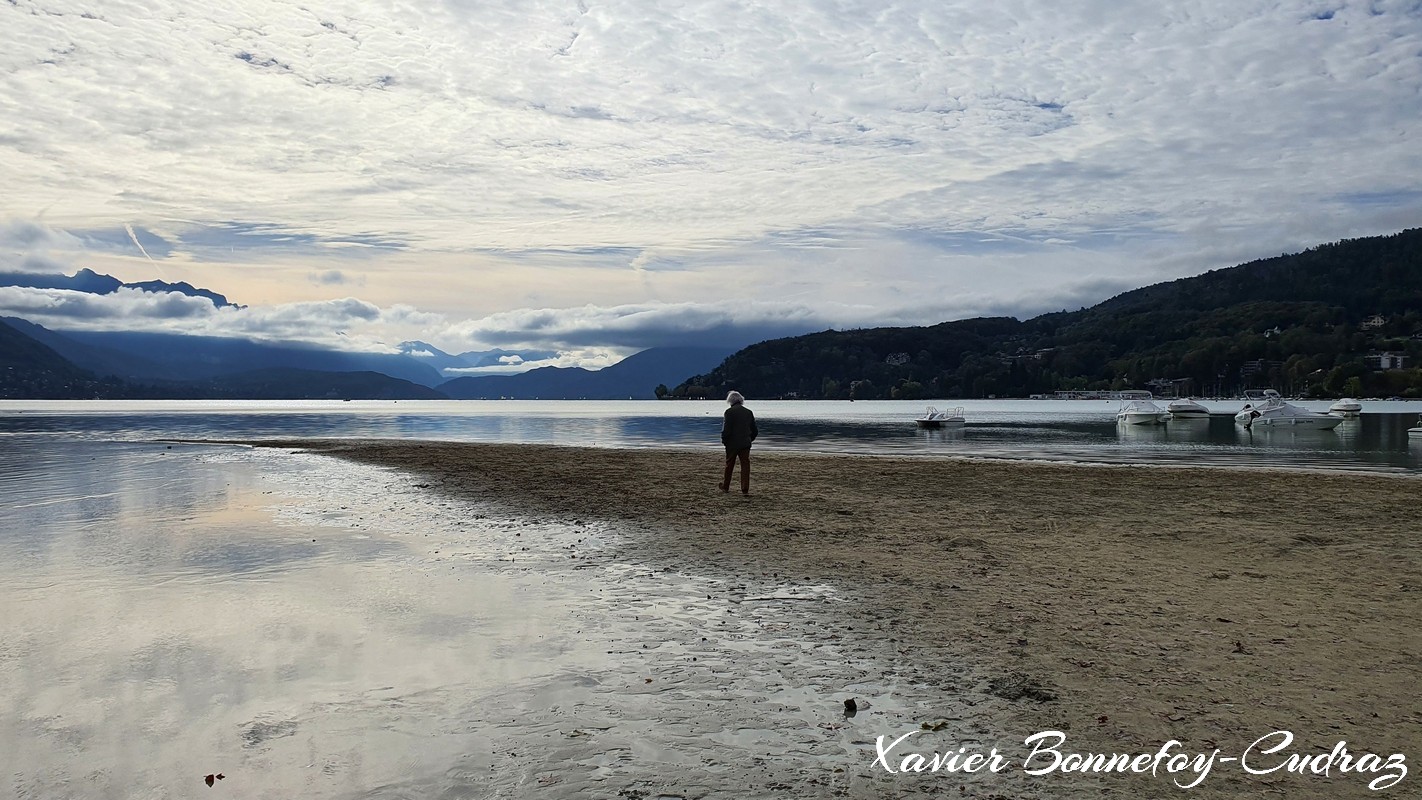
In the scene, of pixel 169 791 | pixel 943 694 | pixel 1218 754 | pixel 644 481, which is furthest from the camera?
pixel 644 481

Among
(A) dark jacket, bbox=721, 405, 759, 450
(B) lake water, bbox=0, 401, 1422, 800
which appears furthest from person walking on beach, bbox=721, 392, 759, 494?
(B) lake water, bbox=0, 401, 1422, 800

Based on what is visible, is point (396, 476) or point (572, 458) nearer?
point (396, 476)

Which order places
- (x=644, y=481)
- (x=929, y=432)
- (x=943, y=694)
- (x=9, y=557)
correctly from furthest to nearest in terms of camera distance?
(x=929, y=432)
(x=644, y=481)
(x=9, y=557)
(x=943, y=694)

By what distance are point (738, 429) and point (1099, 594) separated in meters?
11.6

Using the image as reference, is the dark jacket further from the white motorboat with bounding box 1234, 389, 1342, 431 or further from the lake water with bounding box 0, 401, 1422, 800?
the white motorboat with bounding box 1234, 389, 1342, 431

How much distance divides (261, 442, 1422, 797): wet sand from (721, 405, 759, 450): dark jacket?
1.42 meters

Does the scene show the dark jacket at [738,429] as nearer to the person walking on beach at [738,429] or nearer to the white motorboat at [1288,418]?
the person walking on beach at [738,429]

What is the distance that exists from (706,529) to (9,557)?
38.6ft

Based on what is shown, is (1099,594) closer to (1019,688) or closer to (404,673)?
(1019,688)

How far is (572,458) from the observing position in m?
38.4

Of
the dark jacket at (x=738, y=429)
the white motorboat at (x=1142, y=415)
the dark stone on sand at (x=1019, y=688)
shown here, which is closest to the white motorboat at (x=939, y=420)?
the white motorboat at (x=1142, y=415)

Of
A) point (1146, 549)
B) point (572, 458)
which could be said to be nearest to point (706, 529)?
point (1146, 549)

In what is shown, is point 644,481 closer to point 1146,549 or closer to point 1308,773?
point 1146,549

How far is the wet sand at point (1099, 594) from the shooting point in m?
6.64
